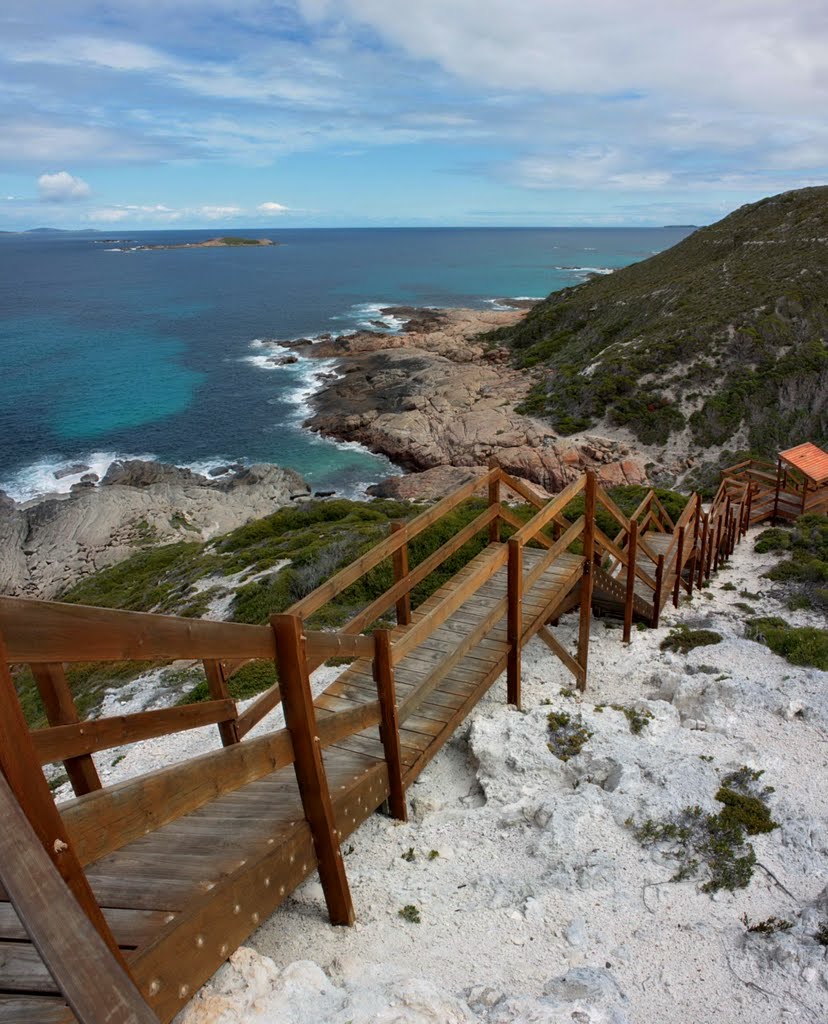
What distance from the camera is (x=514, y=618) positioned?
6.67 meters

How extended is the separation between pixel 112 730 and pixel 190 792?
0.43m

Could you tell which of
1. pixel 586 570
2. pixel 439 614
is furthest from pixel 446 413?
pixel 439 614

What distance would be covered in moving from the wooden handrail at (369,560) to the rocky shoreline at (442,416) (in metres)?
11.6

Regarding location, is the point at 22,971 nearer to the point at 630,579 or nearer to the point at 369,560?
the point at 369,560

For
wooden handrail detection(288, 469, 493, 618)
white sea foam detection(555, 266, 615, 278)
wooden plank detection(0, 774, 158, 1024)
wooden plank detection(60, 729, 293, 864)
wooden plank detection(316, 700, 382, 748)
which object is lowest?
white sea foam detection(555, 266, 615, 278)

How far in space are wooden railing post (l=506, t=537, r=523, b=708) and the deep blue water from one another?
25.9 meters

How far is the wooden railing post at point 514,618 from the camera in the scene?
20.7 ft

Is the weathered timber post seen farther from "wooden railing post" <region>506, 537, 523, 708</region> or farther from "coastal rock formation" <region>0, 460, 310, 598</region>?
"coastal rock formation" <region>0, 460, 310, 598</region>

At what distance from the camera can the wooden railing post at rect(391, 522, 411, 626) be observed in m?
6.75

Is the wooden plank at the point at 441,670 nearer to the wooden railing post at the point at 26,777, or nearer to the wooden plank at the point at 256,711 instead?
the wooden plank at the point at 256,711

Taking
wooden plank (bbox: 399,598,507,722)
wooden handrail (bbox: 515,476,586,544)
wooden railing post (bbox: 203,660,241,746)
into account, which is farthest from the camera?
wooden handrail (bbox: 515,476,586,544)

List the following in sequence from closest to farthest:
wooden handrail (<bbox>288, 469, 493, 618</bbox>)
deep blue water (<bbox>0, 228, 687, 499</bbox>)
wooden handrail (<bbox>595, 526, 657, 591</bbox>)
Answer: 1. wooden handrail (<bbox>288, 469, 493, 618</bbox>)
2. wooden handrail (<bbox>595, 526, 657, 591</bbox>)
3. deep blue water (<bbox>0, 228, 687, 499</bbox>)

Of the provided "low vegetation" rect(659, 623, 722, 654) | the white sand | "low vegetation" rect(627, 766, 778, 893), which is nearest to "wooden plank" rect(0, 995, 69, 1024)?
the white sand

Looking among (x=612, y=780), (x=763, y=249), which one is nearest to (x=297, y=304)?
(x=763, y=249)
